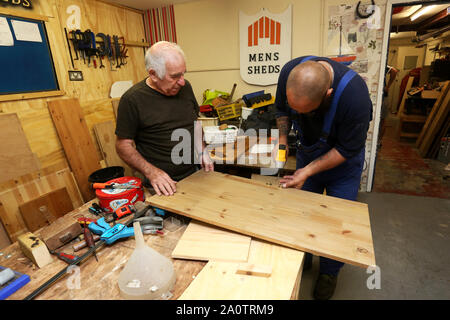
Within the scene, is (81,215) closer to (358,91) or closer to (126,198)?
(126,198)

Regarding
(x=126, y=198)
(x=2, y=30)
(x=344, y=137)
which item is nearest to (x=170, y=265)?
(x=126, y=198)

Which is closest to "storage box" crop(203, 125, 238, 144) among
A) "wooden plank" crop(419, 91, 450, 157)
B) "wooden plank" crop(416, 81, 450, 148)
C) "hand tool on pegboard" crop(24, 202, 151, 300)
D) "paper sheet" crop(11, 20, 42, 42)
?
"hand tool on pegboard" crop(24, 202, 151, 300)

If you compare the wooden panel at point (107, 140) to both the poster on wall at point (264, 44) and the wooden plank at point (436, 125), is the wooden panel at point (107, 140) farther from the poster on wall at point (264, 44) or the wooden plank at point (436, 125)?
the wooden plank at point (436, 125)

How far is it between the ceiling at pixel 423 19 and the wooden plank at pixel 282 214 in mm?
4654

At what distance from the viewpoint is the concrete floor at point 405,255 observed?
6.41ft

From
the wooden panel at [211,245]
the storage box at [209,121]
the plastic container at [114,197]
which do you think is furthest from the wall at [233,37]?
the wooden panel at [211,245]

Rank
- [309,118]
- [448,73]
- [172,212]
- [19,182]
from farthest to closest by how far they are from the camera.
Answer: [448,73] → [19,182] → [309,118] → [172,212]

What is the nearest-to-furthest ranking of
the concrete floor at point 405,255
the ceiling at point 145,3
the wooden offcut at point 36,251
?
the wooden offcut at point 36,251, the concrete floor at point 405,255, the ceiling at point 145,3

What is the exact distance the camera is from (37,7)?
7.35 ft

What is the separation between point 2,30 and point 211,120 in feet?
6.71

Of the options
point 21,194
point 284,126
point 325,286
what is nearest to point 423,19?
point 284,126

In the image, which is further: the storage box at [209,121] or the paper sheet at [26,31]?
the storage box at [209,121]

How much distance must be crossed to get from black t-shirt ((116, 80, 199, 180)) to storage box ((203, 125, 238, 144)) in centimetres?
87

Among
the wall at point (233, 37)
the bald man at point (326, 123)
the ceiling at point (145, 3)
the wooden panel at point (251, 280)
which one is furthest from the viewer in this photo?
the ceiling at point (145, 3)
